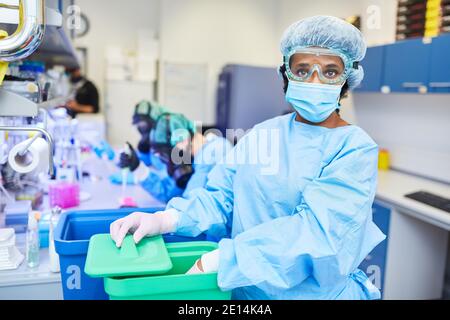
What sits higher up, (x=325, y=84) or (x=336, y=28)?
(x=336, y=28)

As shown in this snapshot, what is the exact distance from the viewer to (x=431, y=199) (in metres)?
2.16

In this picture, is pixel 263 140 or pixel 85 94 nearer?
pixel 263 140

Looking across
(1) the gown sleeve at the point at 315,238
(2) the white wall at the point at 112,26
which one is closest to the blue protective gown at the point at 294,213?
(1) the gown sleeve at the point at 315,238

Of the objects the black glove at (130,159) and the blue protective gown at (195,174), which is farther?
the black glove at (130,159)

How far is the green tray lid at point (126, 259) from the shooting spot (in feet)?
2.38

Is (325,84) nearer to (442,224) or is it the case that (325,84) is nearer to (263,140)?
(263,140)

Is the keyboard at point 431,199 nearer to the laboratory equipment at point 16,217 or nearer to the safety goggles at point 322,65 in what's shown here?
the safety goggles at point 322,65

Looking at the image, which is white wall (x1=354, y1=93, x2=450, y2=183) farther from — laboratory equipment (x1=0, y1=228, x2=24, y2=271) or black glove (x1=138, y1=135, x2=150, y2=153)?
laboratory equipment (x1=0, y1=228, x2=24, y2=271)

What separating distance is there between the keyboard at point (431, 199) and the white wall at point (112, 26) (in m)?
4.19

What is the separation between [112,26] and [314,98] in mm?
4973

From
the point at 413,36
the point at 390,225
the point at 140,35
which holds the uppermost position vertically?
the point at 140,35
